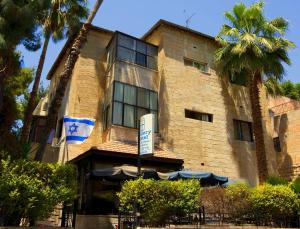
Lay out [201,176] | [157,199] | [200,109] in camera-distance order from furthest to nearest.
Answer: [200,109]
[201,176]
[157,199]

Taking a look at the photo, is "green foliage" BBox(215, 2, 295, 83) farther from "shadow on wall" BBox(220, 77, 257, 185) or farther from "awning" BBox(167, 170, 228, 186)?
"awning" BBox(167, 170, 228, 186)

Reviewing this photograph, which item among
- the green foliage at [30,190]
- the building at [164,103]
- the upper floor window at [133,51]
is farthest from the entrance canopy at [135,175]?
the upper floor window at [133,51]

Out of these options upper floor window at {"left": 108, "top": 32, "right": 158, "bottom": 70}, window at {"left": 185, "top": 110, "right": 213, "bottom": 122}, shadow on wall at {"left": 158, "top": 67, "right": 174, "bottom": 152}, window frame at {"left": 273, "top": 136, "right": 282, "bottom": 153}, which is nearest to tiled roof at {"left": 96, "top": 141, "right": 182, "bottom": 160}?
shadow on wall at {"left": 158, "top": 67, "right": 174, "bottom": 152}

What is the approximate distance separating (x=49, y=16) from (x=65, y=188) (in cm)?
1110

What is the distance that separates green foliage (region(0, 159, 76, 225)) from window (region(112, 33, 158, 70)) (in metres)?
10.6

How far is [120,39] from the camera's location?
67.9 ft

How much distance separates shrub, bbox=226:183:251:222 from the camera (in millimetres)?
12266

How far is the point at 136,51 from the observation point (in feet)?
69.3

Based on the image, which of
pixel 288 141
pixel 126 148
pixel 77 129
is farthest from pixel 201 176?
pixel 288 141

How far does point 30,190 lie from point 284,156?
66.1 feet

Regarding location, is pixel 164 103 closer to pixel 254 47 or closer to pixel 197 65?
pixel 197 65

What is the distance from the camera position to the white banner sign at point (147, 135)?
1145 centimetres

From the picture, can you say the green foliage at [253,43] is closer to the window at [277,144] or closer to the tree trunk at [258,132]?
the tree trunk at [258,132]

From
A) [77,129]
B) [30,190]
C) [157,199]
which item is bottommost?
[157,199]
